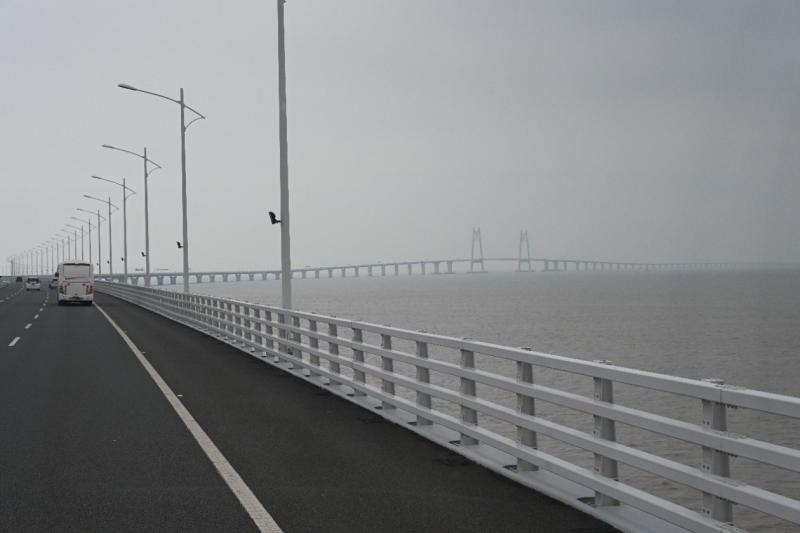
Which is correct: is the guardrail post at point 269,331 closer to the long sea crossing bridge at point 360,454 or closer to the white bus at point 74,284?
the long sea crossing bridge at point 360,454

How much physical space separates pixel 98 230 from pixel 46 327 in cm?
6970

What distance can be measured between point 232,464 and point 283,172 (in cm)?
1349

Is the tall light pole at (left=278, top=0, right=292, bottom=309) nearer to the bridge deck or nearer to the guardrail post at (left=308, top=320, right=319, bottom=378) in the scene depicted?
the guardrail post at (left=308, top=320, right=319, bottom=378)

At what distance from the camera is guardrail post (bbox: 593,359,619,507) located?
22.1 ft

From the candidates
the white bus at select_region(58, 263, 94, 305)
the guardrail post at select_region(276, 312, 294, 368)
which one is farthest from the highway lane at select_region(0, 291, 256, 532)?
the white bus at select_region(58, 263, 94, 305)

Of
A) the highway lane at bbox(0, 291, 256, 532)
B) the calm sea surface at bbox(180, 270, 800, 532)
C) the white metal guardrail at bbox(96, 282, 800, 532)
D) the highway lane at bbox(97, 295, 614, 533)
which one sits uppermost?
the white metal guardrail at bbox(96, 282, 800, 532)

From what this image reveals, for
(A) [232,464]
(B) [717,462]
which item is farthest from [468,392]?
(B) [717,462]

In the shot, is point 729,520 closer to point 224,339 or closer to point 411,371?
point 224,339

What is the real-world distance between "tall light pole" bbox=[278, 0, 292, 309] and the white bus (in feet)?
115

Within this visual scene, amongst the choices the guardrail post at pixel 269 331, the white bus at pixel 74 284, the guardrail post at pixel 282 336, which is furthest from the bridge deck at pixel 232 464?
the white bus at pixel 74 284

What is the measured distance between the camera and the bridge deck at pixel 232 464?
6707 millimetres

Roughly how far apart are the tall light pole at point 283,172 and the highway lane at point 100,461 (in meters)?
4.81

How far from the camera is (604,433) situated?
6.78 m

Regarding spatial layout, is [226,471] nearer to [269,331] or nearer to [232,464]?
[232,464]
